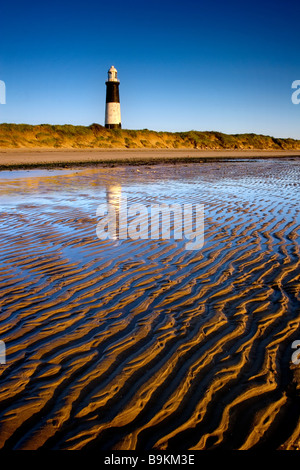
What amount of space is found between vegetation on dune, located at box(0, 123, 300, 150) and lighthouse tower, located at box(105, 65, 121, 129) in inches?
76.3

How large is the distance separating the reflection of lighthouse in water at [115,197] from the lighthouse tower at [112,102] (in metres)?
39.7

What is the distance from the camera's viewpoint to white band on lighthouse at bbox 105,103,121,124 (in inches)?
1961

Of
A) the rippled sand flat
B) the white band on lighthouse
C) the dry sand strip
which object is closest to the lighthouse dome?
the white band on lighthouse

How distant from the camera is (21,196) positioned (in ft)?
35.0

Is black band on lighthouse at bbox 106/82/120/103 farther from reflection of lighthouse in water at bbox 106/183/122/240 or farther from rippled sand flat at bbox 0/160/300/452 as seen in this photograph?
rippled sand flat at bbox 0/160/300/452

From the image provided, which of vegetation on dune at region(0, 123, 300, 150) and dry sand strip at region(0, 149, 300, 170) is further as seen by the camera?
vegetation on dune at region(0, 123, 300, 150)

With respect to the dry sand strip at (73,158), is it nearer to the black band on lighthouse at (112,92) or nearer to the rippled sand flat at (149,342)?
the black band on lighthouse at (112,92)

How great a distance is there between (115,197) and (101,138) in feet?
123

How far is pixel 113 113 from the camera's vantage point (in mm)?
A: 50250

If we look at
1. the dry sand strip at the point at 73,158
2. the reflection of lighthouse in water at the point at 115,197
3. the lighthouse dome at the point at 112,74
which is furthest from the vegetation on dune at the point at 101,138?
the reflection of lighthouse in water at the point at 115,197

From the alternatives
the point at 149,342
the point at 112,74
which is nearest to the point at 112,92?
the point at 112,74

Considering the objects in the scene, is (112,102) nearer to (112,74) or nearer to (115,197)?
(112,74)

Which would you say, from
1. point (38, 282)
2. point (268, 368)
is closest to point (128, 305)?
point (38, 282)

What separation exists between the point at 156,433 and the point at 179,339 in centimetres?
103
